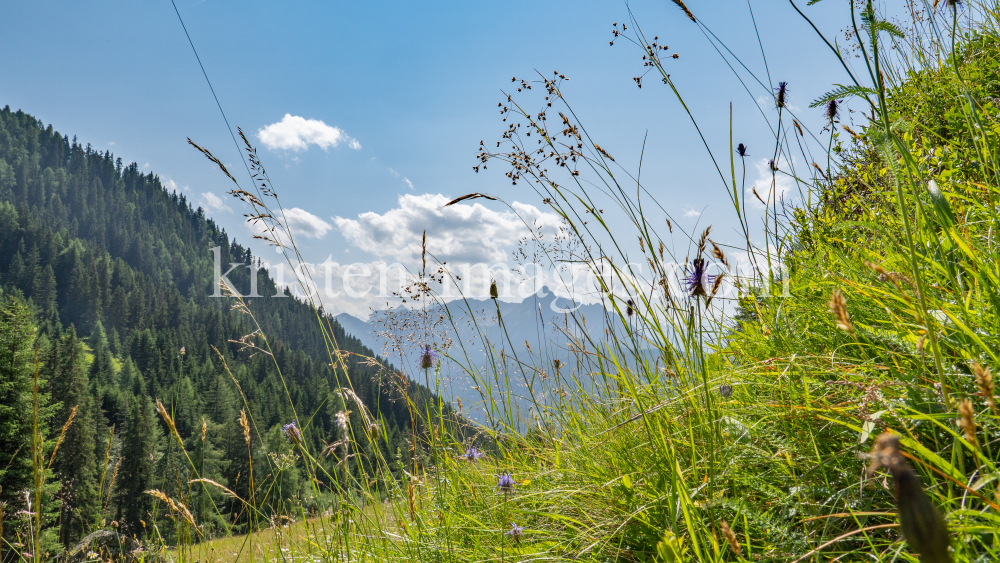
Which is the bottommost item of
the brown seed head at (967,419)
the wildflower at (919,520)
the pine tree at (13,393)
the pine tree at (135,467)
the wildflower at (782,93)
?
the pine tree at (135,467)

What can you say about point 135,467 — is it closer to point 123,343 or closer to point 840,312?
point 840,312

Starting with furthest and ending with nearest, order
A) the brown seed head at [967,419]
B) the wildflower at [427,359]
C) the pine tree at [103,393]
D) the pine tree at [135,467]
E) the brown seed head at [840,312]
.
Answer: the pine tree at [103,393], the pine tree at [135,467], the wildflower at [427,359], the brown seed head at [840,312], the brown seed head at [967,419]

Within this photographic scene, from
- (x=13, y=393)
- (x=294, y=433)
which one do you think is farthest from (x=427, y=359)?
(x=13, y=393)

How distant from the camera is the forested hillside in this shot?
24.1 metres

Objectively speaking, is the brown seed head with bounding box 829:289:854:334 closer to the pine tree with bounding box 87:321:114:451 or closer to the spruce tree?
the spruce tree

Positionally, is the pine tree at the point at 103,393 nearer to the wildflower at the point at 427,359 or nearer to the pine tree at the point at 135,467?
the pine tree at the point at 135,467

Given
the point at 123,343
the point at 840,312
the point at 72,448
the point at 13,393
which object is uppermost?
the point at 840,312

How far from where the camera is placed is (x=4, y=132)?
118250mm

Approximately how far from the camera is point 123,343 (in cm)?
8544

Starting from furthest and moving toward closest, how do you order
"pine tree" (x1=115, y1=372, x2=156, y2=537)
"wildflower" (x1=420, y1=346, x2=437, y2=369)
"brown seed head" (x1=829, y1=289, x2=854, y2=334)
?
"pine tree" (x1=115, y1=372, x2=156, y2=537) → "wildflower" (x1=420, y1=346, x2=437, y2=369) → "brown seed head" (x1=829, y1=289, x2=854, y2=334)

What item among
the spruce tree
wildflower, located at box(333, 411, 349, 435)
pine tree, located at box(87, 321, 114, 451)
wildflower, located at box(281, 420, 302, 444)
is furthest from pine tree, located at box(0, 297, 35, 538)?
wildflower, located at box(333, 411, 349, 435)

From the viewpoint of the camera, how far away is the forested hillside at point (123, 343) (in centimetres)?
2406

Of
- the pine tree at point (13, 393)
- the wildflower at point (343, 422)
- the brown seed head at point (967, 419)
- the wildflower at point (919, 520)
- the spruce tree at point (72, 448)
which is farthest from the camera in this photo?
the spruce tree at point (72, 448)

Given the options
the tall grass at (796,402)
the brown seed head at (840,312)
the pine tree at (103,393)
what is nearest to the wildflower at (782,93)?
the tall grass at (796,402)
